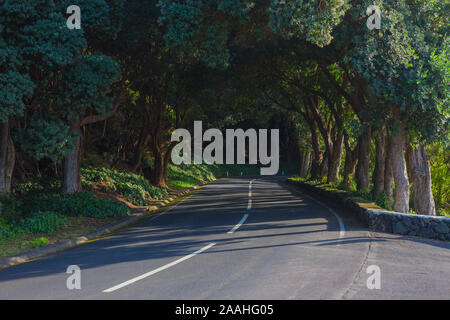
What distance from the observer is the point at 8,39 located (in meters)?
14.7

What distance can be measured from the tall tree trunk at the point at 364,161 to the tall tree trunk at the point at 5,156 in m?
16.8

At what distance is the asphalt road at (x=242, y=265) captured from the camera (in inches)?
287

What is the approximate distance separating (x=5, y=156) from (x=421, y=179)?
16.6 m

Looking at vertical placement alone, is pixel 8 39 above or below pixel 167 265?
above

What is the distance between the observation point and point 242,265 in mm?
9281

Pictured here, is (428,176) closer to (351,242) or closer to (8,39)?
(351,242)

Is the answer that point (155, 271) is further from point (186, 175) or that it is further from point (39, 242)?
point (186, 175)

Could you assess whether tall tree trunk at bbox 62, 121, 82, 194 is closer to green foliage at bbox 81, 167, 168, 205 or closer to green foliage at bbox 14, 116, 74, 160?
green foliage at bbox 14, 116, 74, 160

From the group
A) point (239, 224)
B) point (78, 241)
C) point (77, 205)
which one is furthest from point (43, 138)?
point (239, 224)

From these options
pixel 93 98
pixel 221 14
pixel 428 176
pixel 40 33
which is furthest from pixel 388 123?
pixel 40 33

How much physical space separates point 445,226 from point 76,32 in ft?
38.7

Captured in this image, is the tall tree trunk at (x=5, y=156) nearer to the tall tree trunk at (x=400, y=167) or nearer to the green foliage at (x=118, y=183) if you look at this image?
the green foliage at (x=118, y=183)

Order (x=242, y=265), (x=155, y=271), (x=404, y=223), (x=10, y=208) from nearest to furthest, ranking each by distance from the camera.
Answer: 1. (x=155, y=271)
2. (x=242, y=265)
3. (x=404, y=223)
4. (x=10, y=208)

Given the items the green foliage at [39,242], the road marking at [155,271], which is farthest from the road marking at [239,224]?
the green foliage at [39,242]
